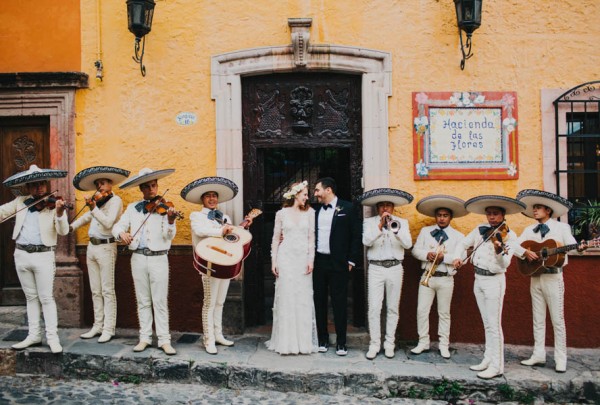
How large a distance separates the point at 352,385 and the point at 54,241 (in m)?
3.70

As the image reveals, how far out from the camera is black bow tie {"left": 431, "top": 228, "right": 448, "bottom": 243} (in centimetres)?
657

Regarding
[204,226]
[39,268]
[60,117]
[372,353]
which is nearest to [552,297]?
[372,353]

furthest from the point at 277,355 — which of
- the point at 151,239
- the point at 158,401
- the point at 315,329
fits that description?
the point at 151,239

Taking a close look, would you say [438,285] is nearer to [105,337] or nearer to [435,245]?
[435,245]

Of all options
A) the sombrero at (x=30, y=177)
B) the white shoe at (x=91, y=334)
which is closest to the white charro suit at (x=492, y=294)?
the white shoe at (x=91, y=334)

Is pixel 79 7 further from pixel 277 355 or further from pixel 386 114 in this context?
pixel 277 355

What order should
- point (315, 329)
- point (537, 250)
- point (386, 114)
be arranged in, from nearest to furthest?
point (537, 250)
point (315, 329)
point (386, 114)

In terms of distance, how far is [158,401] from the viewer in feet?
18.3

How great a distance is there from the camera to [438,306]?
667 centimetres

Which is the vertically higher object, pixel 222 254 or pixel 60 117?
pixel 60 117

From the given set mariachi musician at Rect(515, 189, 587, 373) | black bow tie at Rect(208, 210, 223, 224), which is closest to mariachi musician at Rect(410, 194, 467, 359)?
mariachi musician at Rect(515, 189, 587, 373)

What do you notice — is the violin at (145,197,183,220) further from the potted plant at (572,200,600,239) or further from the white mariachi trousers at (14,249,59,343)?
the potted plant at (572,200,600,239)

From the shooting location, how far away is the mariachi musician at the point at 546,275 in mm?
6082

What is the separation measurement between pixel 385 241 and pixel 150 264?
2708 millimetres
